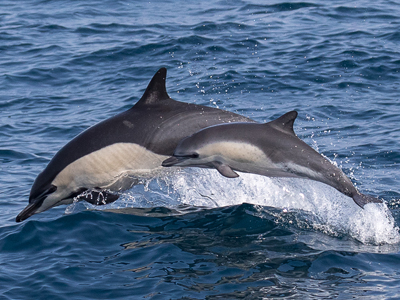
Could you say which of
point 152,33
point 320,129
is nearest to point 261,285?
point 320,129

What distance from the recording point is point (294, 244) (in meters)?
7.66

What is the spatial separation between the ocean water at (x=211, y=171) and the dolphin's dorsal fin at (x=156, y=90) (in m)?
1.75

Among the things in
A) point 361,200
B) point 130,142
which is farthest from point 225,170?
point 361,200

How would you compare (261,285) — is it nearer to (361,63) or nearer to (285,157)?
(285,157)

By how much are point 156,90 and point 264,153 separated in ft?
5.45

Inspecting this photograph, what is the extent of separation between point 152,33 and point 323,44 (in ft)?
18.1

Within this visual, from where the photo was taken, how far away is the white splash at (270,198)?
8414 mm

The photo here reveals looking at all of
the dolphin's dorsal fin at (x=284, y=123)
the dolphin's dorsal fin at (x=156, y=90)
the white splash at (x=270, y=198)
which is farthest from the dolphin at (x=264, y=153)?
the white splash at (x=270, y=198)

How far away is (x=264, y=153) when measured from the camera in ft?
23.8

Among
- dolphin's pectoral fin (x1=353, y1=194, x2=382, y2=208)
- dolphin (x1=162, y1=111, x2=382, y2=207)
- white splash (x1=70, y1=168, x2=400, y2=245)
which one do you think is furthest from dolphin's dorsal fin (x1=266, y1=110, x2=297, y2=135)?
white splash (x1=70, y1=168, x2=400, y2=245)

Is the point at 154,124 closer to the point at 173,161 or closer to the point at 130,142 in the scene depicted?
the point at 130,142

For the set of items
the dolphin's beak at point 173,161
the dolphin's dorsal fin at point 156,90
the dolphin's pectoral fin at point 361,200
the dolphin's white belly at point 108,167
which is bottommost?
the dolphin's pectoral fin at point 361,200

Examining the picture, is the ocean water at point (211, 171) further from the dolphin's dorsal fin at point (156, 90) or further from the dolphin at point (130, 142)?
the dolphin's dorsal fin at point (156, 90)

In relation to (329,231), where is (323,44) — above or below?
above
